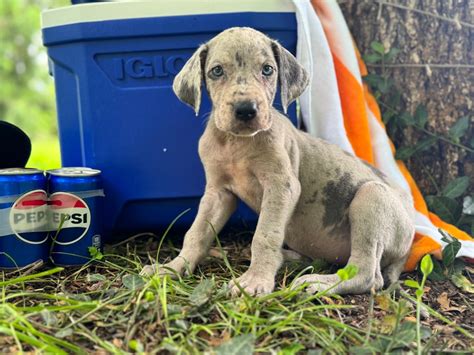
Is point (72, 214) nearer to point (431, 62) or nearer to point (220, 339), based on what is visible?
point (220, 339)

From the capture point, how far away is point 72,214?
2.91 m

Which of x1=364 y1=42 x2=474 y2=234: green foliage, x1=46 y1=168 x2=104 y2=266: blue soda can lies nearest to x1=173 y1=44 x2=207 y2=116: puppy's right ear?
x1=46 y1=168 x2=104 y2=266: blue soda can

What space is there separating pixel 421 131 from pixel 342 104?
1.75 feet

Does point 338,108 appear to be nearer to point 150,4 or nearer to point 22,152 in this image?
point 150,4

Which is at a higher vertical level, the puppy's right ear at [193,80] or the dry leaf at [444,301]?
the puppy's right ear at [193,80]

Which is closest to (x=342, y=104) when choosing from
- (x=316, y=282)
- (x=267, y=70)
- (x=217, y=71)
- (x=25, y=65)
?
(x=267, y=70)

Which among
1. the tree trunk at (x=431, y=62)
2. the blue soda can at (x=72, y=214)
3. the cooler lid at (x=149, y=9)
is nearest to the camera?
the blue soda can at (x=72, y=214)

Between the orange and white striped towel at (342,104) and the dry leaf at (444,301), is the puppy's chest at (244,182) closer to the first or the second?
the orange and white striped towel at (342,104)

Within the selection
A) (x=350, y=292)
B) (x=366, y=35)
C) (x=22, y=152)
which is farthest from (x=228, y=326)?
(x=366, y=35)

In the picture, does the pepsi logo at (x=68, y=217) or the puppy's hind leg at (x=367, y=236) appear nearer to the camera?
the puppy's hind leg at (x=367, y=236)

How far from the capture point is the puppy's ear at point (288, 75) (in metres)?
2.77

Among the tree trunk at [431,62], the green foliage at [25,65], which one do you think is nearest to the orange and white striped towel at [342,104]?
the tree trunk at [431,62]

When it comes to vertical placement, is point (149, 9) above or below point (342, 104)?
above

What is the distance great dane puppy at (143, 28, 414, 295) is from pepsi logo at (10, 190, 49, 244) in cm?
59
